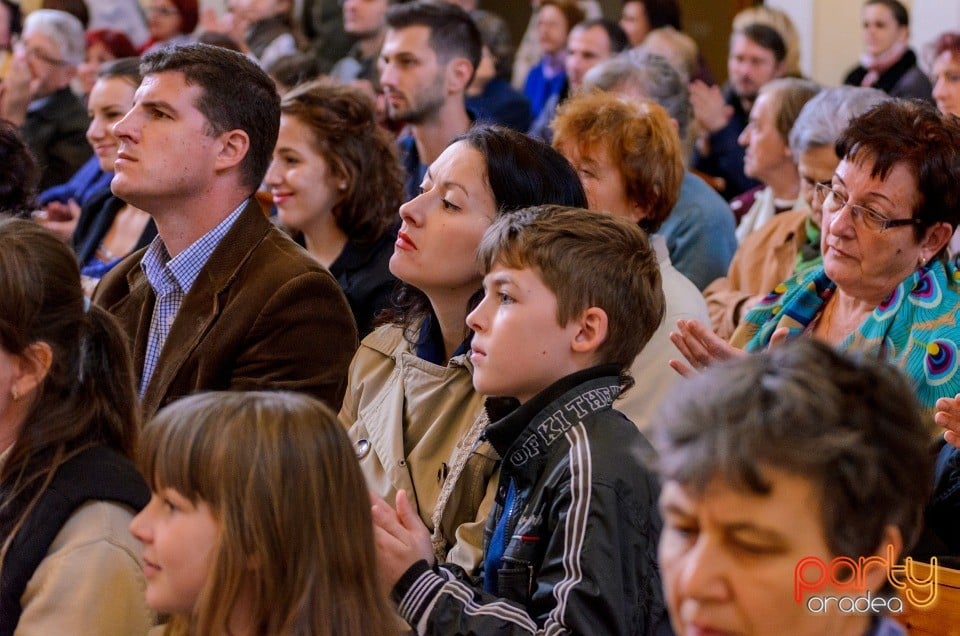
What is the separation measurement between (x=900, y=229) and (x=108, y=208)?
2.78 metres

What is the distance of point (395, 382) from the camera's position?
241cm

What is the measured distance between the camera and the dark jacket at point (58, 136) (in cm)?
586

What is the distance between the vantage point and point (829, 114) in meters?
3.53

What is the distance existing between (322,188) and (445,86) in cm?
121

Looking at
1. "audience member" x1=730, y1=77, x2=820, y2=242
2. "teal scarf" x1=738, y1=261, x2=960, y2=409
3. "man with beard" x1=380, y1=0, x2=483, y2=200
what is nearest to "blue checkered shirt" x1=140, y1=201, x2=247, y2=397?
"teal scarf" x1=738, y1=261, x2=960, y2=409

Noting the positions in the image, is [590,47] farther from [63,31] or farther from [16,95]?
[16,95]

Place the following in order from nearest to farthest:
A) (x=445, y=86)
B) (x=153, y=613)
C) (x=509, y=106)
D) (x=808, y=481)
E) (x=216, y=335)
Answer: (x=808, y=481) → (x=153, y=613) → (x=216, y=335) → (x=445, y=86) → (x=509, y=106)

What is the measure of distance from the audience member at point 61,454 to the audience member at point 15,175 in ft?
5.41

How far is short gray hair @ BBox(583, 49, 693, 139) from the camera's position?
13.8ft

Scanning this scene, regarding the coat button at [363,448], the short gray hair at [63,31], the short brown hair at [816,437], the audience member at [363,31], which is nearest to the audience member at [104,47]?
the short gray hair at [63,31]

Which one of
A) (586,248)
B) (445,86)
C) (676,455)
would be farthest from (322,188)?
(676,455)

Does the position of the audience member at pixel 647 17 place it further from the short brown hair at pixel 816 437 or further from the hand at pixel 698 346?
the short brown hair at pixel 816 437

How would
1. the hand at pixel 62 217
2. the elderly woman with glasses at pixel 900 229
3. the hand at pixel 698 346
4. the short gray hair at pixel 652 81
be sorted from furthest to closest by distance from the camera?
the hand at pixel 62 217
the short gray hair at pixel 652 81
the elderly woman with glasses at pixel 900 229
the hand at pixel 698 346

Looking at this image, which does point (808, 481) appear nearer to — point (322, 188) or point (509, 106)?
point (322, 188)
